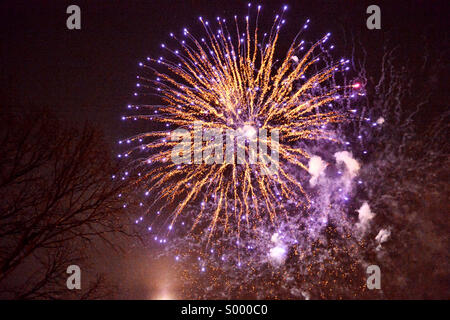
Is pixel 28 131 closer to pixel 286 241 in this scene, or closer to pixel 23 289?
pixel 23 289

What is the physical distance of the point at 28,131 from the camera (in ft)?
25.9

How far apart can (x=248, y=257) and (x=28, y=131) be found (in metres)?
9.69

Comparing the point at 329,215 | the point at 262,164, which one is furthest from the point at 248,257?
the point at 262,164

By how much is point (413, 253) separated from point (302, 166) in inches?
275

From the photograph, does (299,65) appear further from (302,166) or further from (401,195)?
(401,195)

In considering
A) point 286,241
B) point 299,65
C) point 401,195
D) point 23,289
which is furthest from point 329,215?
point 23,289

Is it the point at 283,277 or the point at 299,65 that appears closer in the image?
the point at 299,65
